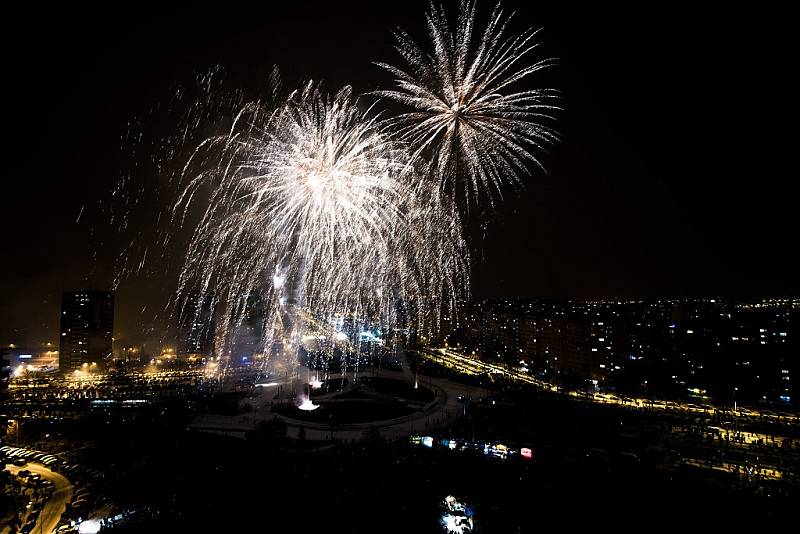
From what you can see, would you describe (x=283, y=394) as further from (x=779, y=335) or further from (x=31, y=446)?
(x=779, y=335)

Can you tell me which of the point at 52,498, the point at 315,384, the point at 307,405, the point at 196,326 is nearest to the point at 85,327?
the point at 196,326

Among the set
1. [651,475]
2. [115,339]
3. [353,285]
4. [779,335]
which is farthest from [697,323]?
[115,339]

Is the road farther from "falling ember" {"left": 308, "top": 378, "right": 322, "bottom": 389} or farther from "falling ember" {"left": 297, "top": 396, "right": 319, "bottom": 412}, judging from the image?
"falling ember" {"left": 308, "top": 378, "right": 322, "bottom": 389}

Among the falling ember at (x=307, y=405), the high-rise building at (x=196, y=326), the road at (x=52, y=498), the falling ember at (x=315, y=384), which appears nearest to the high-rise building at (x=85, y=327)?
the high-rise building at (x=196, y=326)

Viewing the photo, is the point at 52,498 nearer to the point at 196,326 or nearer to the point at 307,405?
the point at 307,405

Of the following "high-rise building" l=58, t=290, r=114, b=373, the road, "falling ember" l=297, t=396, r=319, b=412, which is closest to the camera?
the road

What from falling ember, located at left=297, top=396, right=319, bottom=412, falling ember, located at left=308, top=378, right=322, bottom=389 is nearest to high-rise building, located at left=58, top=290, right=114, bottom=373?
falling ember, located at left=308, top=378, right=322, bottom=389
